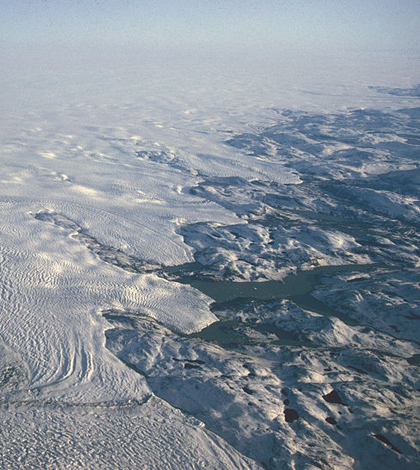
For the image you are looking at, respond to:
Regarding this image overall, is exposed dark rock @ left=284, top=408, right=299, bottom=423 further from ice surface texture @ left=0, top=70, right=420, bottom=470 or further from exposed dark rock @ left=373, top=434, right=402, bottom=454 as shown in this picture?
exposed dark rock @ left=373, top=434, right=402, bottom=454

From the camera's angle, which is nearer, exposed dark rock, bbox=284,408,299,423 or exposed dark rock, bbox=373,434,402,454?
exposed dark rock, bbox=373,434,402,454

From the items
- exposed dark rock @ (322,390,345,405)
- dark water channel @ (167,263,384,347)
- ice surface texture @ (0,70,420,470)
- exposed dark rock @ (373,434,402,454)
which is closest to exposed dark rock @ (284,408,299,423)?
ice surface texture @ (0,70,420,470)

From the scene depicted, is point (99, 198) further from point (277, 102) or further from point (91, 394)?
point (277, 102)

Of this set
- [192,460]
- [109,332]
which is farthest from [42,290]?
[192,460]

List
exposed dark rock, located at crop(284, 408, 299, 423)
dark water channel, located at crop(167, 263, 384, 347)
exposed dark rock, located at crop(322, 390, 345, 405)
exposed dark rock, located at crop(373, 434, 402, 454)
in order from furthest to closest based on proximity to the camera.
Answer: dark water channel, located at crop(167, 263, 384, 347)
exposed dark rock, located at crop(322, 390, 345, 405)
exposed dark rock, located at crop(284, 408, 299, 423)
exposed dark rock, located at crop(373, 434, 402, 454)

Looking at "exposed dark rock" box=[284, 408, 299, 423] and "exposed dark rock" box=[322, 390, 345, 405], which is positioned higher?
"exposed dark rock" box=[322, 390, 345, 405]

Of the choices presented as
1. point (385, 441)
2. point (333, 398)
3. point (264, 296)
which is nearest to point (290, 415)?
point (333, 398)

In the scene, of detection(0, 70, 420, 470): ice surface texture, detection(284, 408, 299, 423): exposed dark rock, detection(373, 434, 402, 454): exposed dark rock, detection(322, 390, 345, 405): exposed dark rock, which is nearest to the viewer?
detection(373, 434, 402, 454): exposed dark rock

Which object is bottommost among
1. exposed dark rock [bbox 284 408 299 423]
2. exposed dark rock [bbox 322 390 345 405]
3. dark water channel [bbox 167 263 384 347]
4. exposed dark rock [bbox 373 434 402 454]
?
dark water channel [bbox 167 263 384 347]

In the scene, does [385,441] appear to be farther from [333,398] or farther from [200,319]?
[200,319]

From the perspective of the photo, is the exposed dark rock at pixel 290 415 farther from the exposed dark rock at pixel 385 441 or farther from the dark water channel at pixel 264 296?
the dark water channel at pixel 264 296

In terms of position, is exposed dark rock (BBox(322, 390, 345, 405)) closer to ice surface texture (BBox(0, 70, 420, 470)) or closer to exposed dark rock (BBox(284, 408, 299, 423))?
ice surface texture (BBox(0, 70, 420, 470))
